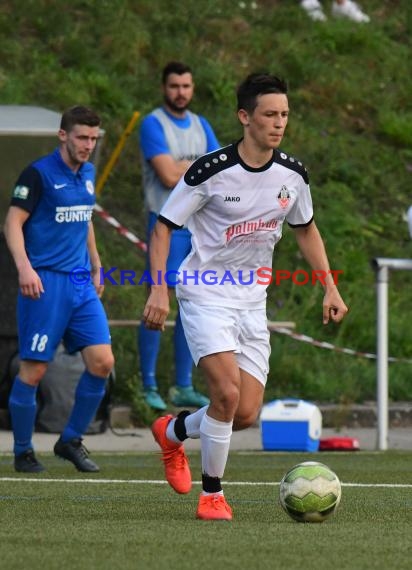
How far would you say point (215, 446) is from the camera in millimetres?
7484

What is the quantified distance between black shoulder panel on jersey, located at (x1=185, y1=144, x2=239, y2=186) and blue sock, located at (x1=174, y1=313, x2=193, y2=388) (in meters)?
4.77

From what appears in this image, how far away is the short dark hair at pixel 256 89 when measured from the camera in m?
7.61

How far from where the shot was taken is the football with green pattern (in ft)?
23.3

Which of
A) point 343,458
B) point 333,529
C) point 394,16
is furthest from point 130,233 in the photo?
point 333,529

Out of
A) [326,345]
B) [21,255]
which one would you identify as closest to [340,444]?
[326,345]

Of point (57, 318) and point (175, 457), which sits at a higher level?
point (57, 318)

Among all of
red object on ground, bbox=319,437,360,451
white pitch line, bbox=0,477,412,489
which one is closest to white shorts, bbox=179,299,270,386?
white pitch line, bbox=0,477,412,489

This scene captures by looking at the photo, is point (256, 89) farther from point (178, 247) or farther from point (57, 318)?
point (178, 247)

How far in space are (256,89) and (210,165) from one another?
40 centimetres

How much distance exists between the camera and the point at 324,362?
14.4 m

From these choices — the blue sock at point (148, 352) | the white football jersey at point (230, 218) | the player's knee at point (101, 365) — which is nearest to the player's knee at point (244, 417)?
the white football jersey at point (230, 218)

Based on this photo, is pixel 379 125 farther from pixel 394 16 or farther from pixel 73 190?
pixel 73 190

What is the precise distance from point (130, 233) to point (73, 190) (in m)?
5.17

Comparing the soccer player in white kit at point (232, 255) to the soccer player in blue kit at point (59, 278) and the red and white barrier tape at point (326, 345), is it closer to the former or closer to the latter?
the soccer player in blue kit at point (59, 278)
